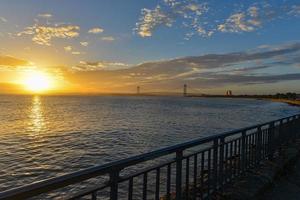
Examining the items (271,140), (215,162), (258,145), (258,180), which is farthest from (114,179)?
(271,140)

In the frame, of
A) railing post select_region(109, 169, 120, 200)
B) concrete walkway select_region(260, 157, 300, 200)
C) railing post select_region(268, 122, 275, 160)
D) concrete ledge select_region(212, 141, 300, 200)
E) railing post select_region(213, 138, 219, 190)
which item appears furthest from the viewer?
railing post select_region(268, 122, 275, 160)

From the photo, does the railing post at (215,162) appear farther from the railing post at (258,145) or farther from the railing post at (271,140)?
the railing post at (271,140)

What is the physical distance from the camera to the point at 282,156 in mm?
9828

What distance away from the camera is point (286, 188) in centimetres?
707

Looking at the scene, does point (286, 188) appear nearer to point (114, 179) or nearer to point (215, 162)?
point (215, 162)

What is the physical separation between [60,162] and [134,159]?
1329cm

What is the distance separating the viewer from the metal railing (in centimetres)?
272

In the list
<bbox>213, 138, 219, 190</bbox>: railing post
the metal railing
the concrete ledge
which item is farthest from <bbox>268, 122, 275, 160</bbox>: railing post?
<bbox>213, 138, 219, 190</bbox>: railing post

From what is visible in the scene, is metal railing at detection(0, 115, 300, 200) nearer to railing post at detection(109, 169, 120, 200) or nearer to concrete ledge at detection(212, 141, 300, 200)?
railing post at detection(109, 169, 120, 200)

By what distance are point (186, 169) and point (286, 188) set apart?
310 cm

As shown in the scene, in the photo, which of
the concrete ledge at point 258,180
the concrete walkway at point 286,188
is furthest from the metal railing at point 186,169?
the concrete walkway at point 286,188

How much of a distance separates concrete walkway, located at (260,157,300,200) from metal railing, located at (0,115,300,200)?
0.71 m

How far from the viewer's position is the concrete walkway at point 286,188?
6.54 metres

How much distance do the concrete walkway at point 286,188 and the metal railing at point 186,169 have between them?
71cm
